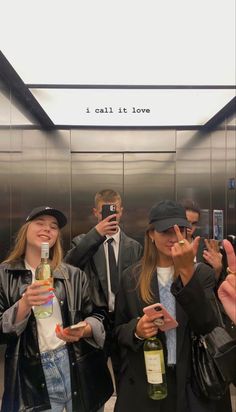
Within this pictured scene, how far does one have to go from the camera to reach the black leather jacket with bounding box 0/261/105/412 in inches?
70.8

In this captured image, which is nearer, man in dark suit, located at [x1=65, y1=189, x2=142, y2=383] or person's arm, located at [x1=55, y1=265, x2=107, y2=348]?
person's arm, located at [x1=55, y1=265, x2=107, y2=348]

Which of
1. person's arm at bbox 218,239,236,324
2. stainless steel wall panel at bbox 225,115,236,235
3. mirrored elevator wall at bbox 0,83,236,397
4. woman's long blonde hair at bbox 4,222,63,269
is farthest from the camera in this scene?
mirrored elevator wall at bbox 0,83,236,397

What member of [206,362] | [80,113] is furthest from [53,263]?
[80,113]

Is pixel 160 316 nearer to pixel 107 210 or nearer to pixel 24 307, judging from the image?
pixel 24 307

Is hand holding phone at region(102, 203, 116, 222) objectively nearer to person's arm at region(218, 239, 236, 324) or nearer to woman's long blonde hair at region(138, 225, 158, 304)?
woman's long blonde hair at region(138, 225, 158, 304)

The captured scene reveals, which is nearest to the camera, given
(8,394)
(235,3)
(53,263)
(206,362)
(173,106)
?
(206,362)

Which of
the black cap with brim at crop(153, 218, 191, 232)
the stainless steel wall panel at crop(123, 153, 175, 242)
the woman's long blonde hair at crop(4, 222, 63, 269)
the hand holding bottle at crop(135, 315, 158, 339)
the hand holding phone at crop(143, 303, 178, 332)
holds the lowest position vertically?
the hand holding bottle at crop(135, 315, 158, 339)

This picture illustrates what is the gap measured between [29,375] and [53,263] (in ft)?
1.81

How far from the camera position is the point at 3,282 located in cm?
188

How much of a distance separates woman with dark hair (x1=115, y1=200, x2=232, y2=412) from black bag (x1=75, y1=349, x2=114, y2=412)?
0.47 ft

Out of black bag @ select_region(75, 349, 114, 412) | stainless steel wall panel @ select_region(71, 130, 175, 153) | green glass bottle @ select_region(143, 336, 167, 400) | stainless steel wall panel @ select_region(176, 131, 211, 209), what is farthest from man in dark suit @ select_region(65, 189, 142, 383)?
stainless steel wall panel @ select_region(176, 131, 211, 209)

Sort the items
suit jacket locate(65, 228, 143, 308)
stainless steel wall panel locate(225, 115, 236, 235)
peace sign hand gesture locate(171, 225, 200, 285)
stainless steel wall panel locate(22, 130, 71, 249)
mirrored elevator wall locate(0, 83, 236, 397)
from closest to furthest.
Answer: peace sign hand gesture locate(171, 225, 200, 285) → suit jacket locate(65, 228, 143, 308) → stainless steel wall panel locate(225, 115, 236, 235) → stainless steel wall panel locate(22, 130, 71, 249) → mirrored elevator wall locate(0, 83, 236, 397)

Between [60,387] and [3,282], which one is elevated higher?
[3,282]

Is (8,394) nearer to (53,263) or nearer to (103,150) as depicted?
(53,263)
